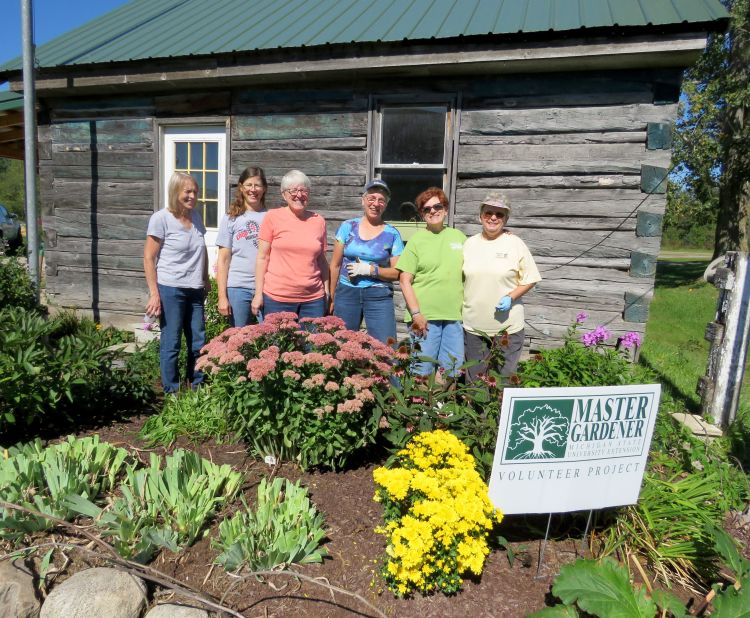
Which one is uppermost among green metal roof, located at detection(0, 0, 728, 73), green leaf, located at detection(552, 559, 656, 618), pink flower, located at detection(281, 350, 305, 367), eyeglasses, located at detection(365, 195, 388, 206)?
green metal roof, located at detection(0, 0, 728, 73)

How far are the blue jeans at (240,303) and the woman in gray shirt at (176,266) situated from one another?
258 millimetres

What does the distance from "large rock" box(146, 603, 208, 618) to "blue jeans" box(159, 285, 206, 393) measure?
2.19m

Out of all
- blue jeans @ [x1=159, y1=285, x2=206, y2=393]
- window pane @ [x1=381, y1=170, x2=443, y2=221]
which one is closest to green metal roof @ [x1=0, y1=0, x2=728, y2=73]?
window pane @ [x1=381, y1=170, x2=443, y2=221]

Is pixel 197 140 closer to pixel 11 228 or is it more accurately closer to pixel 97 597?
→ pixel 97 597

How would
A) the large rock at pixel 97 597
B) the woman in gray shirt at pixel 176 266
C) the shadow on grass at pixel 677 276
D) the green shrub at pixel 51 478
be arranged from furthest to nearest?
the shadow on grass at pixel 677 276 < the woman in gray shirt at pixel 176 266 < the green shrub at pixel 51 478 < the large rock at pixel 97 597

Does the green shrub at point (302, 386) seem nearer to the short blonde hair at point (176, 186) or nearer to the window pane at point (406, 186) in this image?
the short blonde hair at point (176, 186)

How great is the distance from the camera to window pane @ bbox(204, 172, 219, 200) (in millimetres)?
6523

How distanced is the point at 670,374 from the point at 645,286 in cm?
180

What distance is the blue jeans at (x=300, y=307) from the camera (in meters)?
3.68

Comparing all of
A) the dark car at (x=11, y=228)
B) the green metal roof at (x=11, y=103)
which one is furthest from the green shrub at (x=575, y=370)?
the dark car at (x=11, y=228)

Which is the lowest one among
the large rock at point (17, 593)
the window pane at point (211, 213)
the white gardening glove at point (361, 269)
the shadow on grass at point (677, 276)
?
the large rock at point (17, 593)

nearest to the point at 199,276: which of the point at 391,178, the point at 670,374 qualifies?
the point at 391,178

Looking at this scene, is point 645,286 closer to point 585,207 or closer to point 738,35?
point 585,207

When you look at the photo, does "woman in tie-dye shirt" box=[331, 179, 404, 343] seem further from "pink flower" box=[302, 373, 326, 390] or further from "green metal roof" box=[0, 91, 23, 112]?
"green metal roof" box=[0, 91, 23, 112]
